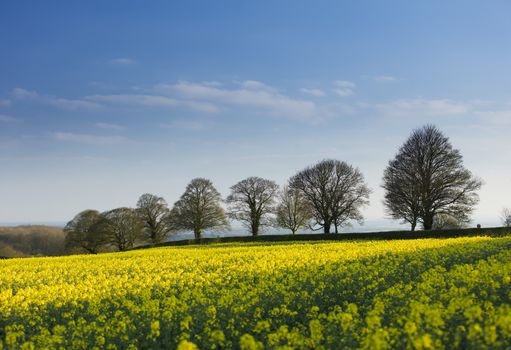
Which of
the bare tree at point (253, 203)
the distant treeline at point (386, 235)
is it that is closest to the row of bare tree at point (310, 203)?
the bare tree at point (253, 203)

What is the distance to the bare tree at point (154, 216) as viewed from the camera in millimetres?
70812

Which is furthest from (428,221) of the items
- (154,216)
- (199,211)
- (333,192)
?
(154,216)

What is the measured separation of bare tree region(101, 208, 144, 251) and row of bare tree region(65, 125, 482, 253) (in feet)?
0.50

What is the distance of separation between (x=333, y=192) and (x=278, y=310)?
51393mm

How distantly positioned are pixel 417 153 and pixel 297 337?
158 ft

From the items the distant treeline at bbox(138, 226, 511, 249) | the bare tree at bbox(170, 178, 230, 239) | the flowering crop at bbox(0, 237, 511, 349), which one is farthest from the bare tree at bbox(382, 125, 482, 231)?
the flowering crop at bbox(0, 237, 511, 349)

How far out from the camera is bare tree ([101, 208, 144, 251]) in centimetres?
6838

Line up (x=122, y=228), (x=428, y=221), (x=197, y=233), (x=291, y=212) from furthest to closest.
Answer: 1. (x=122, y=228)
2. (x=291, y=212)
3. (x=197, y=233)
4. (x=428, y=221)

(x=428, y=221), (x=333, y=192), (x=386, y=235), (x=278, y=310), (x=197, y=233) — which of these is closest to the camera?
(x=278, y=310)

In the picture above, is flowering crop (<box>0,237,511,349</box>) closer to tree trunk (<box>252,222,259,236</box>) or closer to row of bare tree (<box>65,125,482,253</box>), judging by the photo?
row of bare tree (<box>65,125,482,253</box>)

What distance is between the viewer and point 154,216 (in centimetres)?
7206

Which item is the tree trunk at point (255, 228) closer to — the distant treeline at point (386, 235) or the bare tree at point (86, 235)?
the distant treeline at point (386, 235)

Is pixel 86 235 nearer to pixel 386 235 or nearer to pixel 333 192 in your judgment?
pixel 333 192

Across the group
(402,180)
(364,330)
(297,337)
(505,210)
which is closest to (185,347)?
(297,337)
